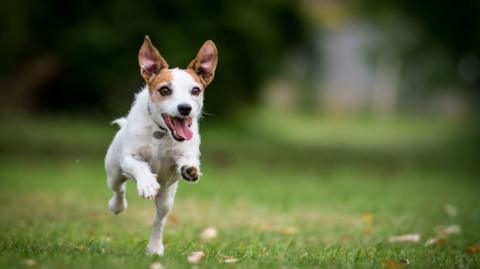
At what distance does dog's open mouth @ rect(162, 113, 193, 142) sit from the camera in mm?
6711

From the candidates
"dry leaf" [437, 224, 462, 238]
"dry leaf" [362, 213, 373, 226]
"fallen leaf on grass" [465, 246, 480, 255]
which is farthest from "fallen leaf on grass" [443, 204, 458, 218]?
"fallen leaf on grass" [465, 246, 480, 255]

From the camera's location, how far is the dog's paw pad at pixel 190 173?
21.4 ft

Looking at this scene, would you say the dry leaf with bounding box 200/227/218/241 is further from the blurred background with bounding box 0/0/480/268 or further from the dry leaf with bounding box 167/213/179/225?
the dry leaf with bounding box 167/213/179/225

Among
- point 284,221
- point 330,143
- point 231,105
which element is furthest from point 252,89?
point 284,221

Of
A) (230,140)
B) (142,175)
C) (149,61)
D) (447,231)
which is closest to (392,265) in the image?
(142,175)

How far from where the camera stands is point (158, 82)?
6.79 meters

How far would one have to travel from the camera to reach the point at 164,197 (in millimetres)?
7324

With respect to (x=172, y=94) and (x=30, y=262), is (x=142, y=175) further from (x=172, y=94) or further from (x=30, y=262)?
(x=30, y=262)

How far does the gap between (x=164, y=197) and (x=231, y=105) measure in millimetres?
27056

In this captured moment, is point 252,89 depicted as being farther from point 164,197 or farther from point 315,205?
point 164,197

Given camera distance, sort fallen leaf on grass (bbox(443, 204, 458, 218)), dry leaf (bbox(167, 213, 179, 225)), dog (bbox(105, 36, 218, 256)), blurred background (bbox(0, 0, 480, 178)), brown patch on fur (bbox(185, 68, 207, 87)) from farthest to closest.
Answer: blurred background (bbox(0, 0, 480, 178)) < fallen leaf on grass (bbox(443, 204, 458, 218)) < dry leaf (bbox(167, 213, 179, 225)) < brown patch on fur (bbox(185, 68, 207, 87)) < dog (bbox(105, 36, 218, 256))

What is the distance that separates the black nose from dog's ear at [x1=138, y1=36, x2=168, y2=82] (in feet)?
1.83

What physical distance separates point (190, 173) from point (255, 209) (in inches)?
211

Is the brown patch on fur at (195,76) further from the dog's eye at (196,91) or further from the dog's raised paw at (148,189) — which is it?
the dog's raised paw at (148,189)
